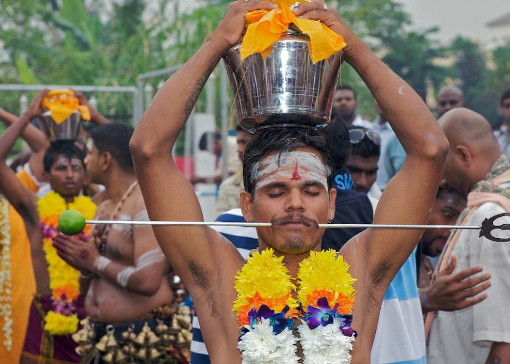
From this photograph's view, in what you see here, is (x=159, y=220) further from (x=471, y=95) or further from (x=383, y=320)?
(x=471, y=95)

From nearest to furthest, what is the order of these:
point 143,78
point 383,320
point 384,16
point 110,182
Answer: point 383,320 → point 110,182 → point 143,78 → point 384,16

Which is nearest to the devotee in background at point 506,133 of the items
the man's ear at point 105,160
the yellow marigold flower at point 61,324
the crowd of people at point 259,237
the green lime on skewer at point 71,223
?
the crowd of people at point 259,237

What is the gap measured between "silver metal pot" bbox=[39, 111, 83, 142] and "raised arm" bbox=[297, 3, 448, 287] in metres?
4.60

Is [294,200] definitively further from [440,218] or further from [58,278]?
[58,278]

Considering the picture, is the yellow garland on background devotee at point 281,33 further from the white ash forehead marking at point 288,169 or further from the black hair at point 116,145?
the black hair at point 116,145

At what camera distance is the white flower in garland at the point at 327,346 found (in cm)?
316

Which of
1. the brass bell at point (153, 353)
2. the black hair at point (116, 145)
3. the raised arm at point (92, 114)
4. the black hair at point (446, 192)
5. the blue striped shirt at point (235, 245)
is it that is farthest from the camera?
the raised arm at point (92, 114)

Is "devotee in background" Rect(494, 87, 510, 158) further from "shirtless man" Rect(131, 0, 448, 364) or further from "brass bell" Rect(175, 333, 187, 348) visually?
"shirtless man" Rect(131, 0, 448, 364)

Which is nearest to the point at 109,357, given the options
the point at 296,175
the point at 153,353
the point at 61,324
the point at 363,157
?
the point at 153,353

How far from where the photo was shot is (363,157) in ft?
17.1

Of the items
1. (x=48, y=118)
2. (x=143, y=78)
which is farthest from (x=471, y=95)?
(x=48, y=118)

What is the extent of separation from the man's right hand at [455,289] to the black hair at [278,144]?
45.0 inches

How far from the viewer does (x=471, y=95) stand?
4091 centimetres

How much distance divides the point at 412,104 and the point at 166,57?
19.5m
